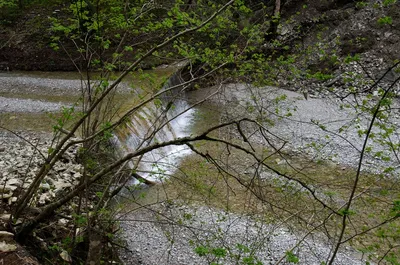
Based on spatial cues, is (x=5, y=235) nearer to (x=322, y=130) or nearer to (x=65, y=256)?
(x=65, y=256)

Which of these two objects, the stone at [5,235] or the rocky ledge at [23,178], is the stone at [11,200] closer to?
the rocky ledge at [23,178]

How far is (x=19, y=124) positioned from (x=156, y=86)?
458cm

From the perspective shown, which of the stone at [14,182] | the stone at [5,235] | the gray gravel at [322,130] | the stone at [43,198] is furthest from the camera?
the gray gravel at [322,130]

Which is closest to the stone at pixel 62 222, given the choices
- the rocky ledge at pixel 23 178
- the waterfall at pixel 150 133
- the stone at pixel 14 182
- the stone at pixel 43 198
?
the rocky ledge at pixel 23 178

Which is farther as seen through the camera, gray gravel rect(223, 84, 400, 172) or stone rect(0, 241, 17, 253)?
gray gravel rect(223, 84, 400, 172)

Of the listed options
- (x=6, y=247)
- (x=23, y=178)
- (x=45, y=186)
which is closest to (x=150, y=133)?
(x=45, y=186)

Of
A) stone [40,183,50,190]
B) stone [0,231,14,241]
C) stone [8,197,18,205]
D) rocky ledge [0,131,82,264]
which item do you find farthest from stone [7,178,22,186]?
stone [0,231,14,241]

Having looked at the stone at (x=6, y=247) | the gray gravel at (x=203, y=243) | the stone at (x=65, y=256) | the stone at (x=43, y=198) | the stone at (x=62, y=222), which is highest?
the stone at (x=6, y=247)

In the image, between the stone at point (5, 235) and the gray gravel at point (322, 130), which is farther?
the gray gravel at point (322, 130)

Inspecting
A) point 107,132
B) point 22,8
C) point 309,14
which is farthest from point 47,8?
point 107,132

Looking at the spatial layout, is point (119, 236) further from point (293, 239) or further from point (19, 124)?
point (19, 124)

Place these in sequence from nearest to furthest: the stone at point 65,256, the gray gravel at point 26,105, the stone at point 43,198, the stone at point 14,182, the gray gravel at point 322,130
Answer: the stone at point 65,256, the stone at point 43,198, the stone at point 14,182, the gray gravel at point 322,130, the gray gravel at point 26,105

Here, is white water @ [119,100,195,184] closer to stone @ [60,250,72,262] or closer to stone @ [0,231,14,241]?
stone @ [60,250,72,262]

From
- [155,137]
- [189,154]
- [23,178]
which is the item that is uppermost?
[155,137]
